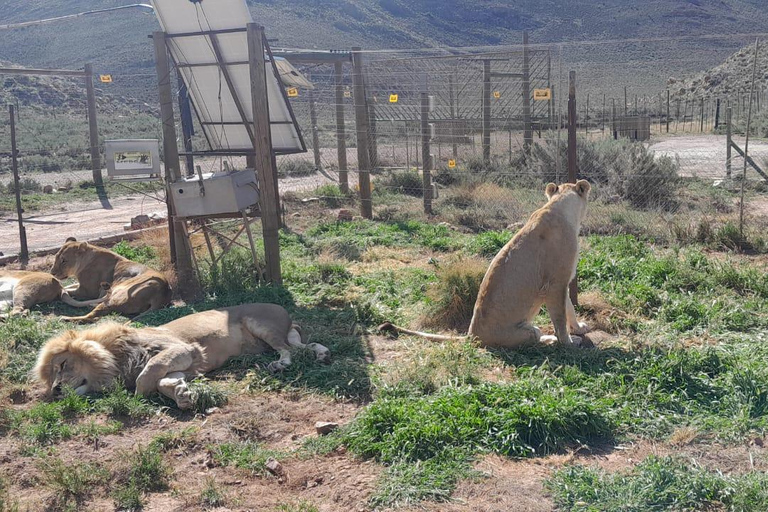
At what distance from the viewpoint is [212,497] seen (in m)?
4.66

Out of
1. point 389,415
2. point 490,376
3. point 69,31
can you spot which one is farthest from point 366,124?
point 69,31

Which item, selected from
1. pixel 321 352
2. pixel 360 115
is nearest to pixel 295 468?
pixel 321 352

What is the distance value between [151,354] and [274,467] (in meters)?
2.07

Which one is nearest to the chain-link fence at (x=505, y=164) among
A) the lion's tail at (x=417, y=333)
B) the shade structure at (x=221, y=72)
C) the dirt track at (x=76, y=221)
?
the dirt track at (x=76, y=221)

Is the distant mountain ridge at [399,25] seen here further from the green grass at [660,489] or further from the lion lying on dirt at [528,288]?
the green grass at [660,489]

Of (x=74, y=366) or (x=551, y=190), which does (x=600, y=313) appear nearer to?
(x=551, y=190)

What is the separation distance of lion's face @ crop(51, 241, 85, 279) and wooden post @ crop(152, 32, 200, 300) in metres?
1.33

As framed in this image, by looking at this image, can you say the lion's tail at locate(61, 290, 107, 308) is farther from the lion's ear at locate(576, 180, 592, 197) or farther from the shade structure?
the lion's ear at locate(576, 180, 592, 197)

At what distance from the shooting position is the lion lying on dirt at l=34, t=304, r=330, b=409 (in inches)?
250

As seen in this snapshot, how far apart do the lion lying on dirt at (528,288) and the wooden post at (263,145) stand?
10.7 feet

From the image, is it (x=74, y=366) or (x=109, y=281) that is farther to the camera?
(x=109, y=281)

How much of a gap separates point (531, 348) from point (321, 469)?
2746mm

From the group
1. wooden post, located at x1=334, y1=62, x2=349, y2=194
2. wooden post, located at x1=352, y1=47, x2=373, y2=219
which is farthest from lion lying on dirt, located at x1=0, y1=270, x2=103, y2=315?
wooden post, located at x1=334, y1=62, x2=349, y2=194

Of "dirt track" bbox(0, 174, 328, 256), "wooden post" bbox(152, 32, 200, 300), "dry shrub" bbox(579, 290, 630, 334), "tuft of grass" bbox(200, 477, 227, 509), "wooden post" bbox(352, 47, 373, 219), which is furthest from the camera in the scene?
"wooden post" bbox(352, 47, 373, 219)
